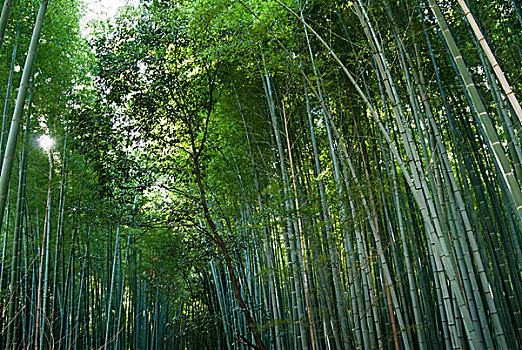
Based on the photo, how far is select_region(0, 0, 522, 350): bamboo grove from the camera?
3.35 metres

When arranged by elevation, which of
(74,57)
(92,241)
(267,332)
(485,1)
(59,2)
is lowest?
(267,332)

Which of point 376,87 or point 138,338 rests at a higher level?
point 376,87

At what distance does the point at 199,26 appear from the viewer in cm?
403

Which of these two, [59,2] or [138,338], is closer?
[59,2]

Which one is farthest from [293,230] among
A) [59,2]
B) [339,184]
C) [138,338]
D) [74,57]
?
[138,338]

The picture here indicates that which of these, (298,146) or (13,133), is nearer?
(13,133)

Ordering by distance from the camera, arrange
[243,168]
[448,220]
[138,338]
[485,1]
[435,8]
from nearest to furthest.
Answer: [435,8] < [448,220] < [485,1] < [243,168] < [138,338]

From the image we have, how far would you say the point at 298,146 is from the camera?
17.7 ft

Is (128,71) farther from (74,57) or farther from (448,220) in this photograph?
(448,220)

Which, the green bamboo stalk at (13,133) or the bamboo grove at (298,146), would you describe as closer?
the green bamboo stalk at (13,133)

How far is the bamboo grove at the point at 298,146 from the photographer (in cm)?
335

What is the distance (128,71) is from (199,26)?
108 cm

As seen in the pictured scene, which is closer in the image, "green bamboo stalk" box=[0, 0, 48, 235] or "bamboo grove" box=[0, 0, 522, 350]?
"green bamboo stalk" box=[0, 0, 48, 235]

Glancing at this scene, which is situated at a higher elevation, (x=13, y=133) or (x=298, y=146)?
(x=298, y=146)
